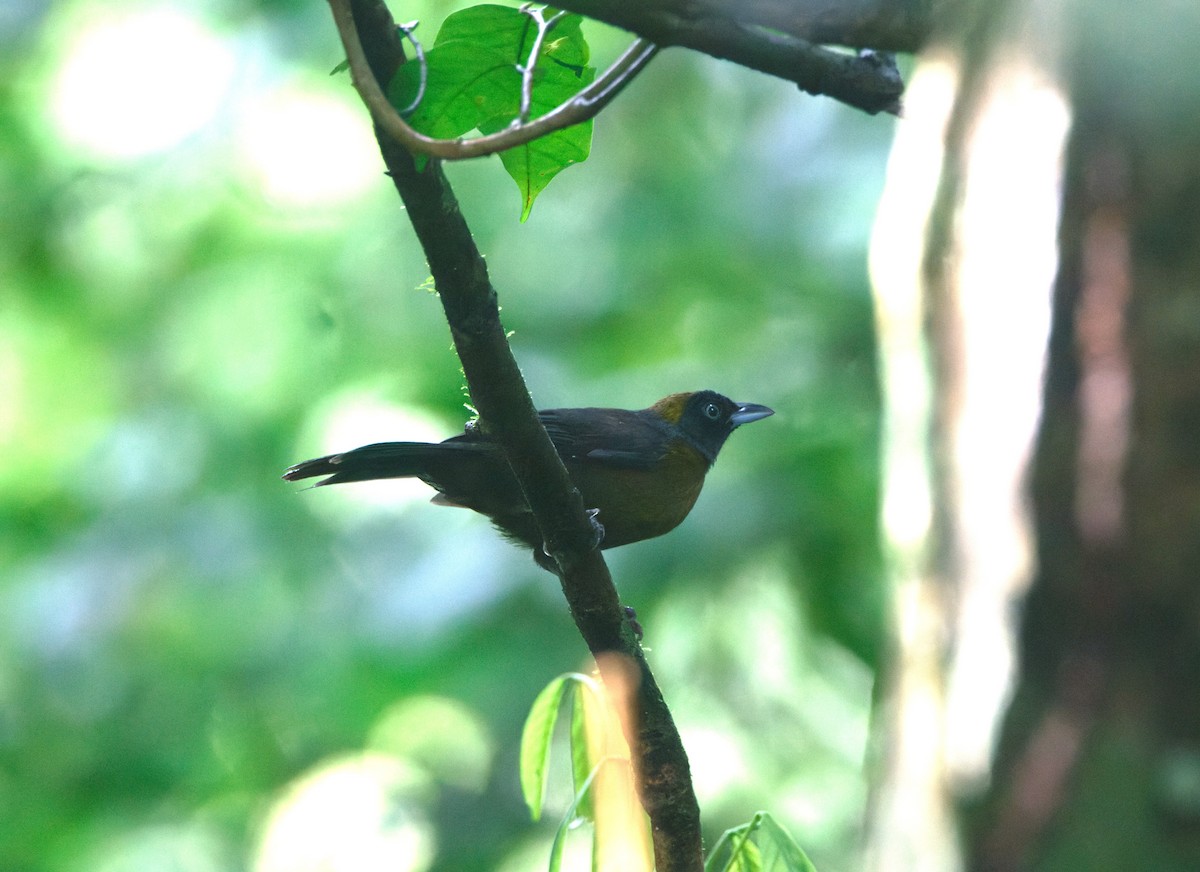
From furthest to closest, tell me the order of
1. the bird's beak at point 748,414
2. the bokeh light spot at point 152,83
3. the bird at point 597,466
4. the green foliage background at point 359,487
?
the bokeh light spot at point 152,83 < the green foliage background at point 359,487 < the bird's beak at point 748,414 < the bird at point 597,466

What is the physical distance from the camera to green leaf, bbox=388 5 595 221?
1740 millimetres

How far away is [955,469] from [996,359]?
19cm

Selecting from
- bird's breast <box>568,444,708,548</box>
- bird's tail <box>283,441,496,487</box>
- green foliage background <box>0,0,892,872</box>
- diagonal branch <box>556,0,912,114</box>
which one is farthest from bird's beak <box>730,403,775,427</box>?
diagonal branch <box>556,0,912,114</box>

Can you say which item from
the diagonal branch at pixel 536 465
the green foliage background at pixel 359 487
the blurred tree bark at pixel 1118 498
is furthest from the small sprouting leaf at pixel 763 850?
the green foliage background at pixel 359 487

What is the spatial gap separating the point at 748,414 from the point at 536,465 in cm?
329

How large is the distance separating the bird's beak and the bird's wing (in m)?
0.82

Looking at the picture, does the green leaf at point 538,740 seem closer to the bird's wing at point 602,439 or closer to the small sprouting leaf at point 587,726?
the small sprouting leaf at point 587,726

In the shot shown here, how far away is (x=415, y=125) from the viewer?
5.72ft

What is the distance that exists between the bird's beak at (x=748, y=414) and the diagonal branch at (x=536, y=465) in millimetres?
2894

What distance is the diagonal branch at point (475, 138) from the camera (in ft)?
5.14

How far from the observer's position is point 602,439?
14.4 feet

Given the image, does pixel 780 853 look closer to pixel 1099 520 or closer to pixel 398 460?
pixel 1099 520

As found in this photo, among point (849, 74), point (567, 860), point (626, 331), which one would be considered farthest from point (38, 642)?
point (849, 74)

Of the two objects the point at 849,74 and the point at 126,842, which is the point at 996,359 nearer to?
the point at 849,74
